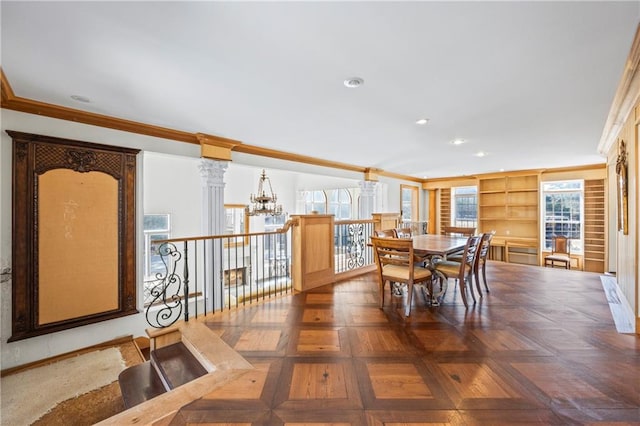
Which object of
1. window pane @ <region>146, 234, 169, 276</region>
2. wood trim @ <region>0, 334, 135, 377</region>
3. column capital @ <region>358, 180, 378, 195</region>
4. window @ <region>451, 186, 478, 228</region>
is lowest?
wood trim @ <region>0, 334, 135, 377</region>

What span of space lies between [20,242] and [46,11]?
2.29 m

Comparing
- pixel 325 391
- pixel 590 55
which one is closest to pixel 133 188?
pixel 325 391

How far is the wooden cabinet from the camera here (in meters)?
7.21

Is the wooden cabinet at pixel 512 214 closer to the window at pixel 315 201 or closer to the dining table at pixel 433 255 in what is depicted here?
the window at pixel 315 201

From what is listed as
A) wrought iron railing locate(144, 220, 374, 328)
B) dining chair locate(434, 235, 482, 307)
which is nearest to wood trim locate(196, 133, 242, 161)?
wrought iron railing locate(144, 220, 374, 328)

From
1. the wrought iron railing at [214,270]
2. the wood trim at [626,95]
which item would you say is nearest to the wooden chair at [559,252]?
the wood trim at [626,95]

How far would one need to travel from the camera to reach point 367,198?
Answer: 696 centimetres

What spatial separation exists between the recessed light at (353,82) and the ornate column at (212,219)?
8.08ft

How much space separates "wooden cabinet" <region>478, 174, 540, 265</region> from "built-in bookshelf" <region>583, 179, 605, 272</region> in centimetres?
92

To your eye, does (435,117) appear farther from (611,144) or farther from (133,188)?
(133,188)

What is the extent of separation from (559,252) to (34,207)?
378 inches

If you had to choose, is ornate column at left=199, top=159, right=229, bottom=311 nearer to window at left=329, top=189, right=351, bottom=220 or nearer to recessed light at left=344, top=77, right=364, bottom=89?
recessed light at left=344, top=77, right=364, bottom=89

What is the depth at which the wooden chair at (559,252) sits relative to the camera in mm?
6387

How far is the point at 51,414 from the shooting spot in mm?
2256
